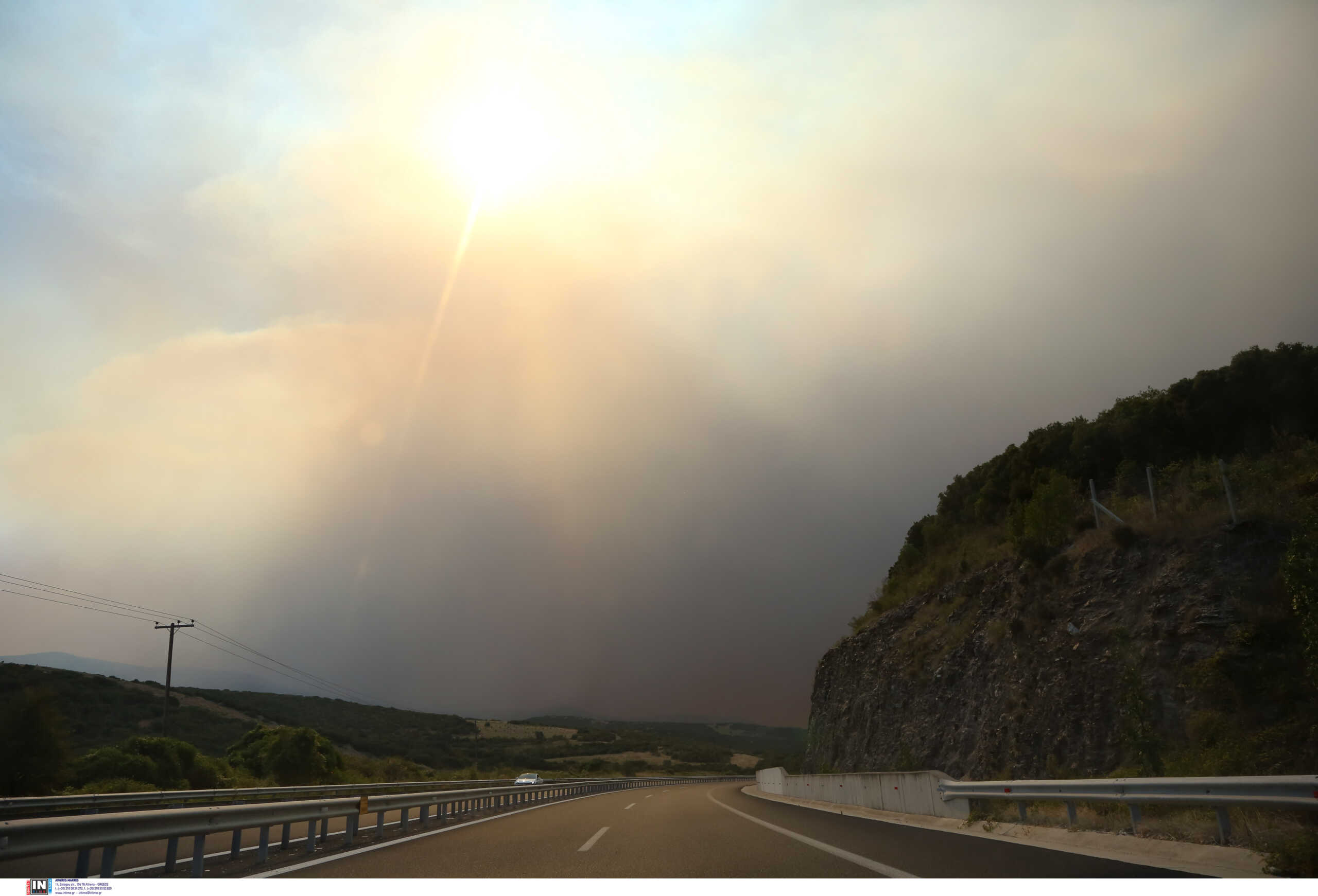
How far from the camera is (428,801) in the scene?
16484 millimetres

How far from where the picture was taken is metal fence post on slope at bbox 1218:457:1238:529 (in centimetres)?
2238

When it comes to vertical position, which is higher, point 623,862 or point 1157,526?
point 1157,526

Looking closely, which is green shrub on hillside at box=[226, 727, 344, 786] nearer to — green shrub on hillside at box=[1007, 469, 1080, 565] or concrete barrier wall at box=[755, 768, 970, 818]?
concrete barrier wall at box=[755, 768, 970, 818]

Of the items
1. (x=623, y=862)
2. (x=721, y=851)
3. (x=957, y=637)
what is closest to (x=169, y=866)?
(x=623, y=862)

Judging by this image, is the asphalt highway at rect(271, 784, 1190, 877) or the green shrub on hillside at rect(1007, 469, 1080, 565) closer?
the asphalt highway at rect(271, 784, 1190, 877)

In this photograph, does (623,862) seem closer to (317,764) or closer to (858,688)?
(858,688)

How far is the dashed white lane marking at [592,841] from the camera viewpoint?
36.2 ft

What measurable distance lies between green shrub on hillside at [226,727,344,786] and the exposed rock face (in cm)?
2949

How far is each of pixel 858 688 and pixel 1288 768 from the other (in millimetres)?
28260

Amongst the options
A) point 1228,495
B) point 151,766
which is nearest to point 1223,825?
point 1228,495

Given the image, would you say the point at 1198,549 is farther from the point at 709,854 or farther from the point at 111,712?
the point at 111,712

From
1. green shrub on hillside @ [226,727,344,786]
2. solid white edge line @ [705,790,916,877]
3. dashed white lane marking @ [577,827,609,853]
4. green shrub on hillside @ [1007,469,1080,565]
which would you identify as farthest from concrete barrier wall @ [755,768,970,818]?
green shrub on hillside @ [226,727,344,786]

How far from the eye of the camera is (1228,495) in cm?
2267

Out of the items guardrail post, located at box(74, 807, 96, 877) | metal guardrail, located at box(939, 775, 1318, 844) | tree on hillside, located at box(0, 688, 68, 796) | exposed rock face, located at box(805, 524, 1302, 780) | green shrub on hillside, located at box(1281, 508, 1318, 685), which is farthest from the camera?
tree on hillside, located at box(0, 688, 68, 796)
